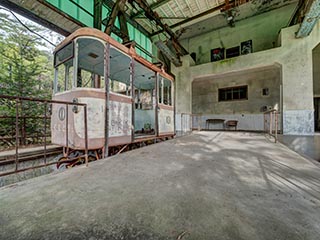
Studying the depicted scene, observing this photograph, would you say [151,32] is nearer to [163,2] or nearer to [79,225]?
[163,2]

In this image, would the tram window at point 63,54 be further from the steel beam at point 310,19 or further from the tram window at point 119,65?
the steel beam at point 310,19

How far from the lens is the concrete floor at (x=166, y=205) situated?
0.93m

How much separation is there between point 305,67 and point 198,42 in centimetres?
666

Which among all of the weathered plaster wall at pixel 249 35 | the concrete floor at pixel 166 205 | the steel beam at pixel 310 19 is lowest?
the concrete floor at pixel 166 205

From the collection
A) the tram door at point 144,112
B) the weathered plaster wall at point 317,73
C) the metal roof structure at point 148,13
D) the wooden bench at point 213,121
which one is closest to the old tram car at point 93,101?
the tram door at point 144,112

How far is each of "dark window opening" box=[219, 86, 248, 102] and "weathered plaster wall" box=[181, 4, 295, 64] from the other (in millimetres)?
2509

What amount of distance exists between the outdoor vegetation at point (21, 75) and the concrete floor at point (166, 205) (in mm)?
3664

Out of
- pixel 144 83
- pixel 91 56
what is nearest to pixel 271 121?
pixel 144 83

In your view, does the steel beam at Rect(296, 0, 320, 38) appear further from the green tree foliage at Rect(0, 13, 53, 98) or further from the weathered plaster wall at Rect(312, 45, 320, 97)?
the green tree foliage at Rect(0, 13, 53, 98)

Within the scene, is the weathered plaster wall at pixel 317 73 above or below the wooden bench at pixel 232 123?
above

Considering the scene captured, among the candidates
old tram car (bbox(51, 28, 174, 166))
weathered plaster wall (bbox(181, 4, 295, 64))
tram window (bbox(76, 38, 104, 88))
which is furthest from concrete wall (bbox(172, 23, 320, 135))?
tram window (bbox(76, 38, 104, 88))

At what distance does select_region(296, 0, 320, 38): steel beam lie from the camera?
4587 mm

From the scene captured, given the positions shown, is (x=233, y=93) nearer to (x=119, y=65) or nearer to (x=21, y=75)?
(x=119, y=65)

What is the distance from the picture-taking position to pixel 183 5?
6.67 metres
